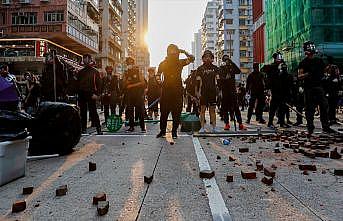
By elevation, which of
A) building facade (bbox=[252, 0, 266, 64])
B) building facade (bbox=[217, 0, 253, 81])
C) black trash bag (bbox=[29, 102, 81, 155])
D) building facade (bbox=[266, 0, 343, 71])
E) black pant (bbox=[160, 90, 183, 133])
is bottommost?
black trash bag (bbox=[29, 102, 81, 155])

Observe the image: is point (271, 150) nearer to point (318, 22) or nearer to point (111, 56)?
point (318, 22)

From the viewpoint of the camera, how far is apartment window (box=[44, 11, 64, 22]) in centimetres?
4125

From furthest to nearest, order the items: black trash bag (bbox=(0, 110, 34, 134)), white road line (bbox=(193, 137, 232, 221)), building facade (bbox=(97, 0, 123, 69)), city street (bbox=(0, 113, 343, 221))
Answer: building facade (bbox=(97, 0, 123, 69)) → black trash bag (bbox=(0, 110, 34, 134)) → city street (bbox=(0, 113, 343, 221)) → white road line (bbox=(193, 137, 232, 221))

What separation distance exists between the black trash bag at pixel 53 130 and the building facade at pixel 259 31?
61.1 meters

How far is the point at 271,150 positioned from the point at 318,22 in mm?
35438

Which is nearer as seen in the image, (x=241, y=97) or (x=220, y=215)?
(x=220, y=215)

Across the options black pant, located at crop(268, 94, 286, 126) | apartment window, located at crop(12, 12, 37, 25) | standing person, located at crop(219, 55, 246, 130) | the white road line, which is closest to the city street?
the white road line

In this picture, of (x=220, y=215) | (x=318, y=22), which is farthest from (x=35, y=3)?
(x=220, y=215)

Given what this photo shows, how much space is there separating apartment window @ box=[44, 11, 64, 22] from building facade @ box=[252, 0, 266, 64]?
3585 cm

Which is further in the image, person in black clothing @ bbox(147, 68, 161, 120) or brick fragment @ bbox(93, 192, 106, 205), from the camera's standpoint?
person in black clothing @ bbox(147, 68, 161, 120)

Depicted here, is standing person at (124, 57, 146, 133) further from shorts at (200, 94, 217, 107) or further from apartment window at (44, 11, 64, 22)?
apartment window at (44, 11, 64, 22)

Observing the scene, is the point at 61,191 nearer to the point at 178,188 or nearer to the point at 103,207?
the point at 103,207

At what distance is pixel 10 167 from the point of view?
3.92 metres

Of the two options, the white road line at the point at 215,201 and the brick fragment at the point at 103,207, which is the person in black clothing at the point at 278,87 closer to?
the white road line at the point at 215,201
